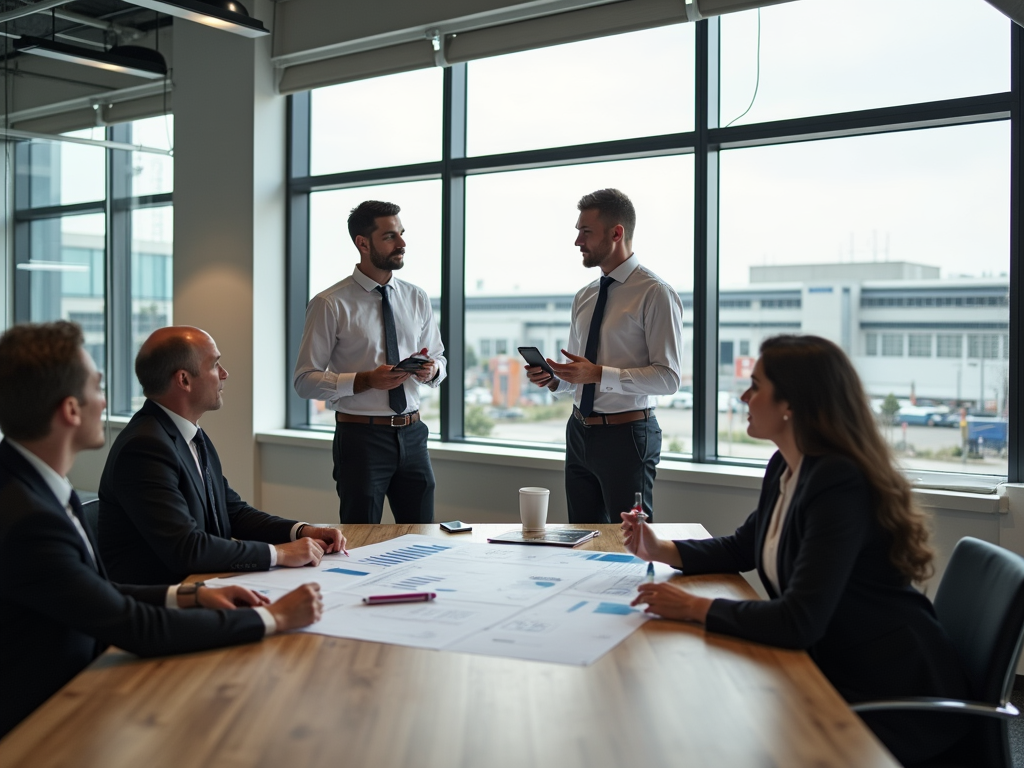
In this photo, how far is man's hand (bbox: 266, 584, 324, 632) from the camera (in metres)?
1.69

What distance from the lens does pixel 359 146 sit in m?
5.29

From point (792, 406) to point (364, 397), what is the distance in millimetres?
2328

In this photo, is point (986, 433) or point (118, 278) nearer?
point (986, 433)

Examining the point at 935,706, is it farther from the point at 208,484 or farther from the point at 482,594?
the point at 208,484

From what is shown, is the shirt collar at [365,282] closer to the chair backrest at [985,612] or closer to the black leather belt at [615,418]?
the black leather belt at [615,418]

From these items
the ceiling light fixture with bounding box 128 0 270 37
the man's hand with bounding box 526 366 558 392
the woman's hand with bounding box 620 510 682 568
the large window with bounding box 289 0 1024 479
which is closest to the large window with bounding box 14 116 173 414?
the large window with bounding box 289 0 1024 479

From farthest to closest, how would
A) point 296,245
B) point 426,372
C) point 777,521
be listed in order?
point 296,245, point 426,372, point 777,521

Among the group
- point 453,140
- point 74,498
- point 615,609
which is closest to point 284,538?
point 74,498

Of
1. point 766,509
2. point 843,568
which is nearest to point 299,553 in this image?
point 766,509

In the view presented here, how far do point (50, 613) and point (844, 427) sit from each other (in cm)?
156

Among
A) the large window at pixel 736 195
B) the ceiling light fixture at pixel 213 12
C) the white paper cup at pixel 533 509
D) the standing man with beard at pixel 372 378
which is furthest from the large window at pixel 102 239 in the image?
the white paper cup at pixel 533 509

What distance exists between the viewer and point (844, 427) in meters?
1.85

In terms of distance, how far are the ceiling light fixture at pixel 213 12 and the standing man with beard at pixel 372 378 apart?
872mm

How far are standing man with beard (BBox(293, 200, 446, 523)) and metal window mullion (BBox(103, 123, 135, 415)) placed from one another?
1911 millimetres
